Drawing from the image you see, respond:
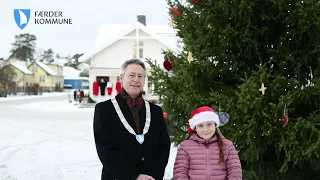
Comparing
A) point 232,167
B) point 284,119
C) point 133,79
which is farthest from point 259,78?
point 133,79

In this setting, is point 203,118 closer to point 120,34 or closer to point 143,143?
point 143,143

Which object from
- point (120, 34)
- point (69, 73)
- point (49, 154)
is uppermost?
point (120, 34)

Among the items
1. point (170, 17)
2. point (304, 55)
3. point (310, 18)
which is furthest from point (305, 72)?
point (170, 17)

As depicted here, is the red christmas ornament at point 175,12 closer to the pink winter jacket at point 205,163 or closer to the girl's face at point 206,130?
the girl's face at point 206,130

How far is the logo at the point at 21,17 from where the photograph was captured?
49.1 feet

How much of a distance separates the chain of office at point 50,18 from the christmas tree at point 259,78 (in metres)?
11.2

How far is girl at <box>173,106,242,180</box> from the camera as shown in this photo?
3020mm

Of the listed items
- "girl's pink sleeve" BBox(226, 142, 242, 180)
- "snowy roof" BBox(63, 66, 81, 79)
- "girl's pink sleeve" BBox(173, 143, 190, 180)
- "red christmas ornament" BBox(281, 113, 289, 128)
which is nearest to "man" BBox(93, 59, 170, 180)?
"girl's pink sleeve" BBox(173, 143, 190, 180)

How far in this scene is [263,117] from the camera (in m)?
4.09


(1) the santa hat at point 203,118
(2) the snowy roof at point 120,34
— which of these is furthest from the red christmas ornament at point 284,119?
(2) the snowy roof at point 120,34

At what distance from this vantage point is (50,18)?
15.7 m

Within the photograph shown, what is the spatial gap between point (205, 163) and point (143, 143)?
0.52 metres

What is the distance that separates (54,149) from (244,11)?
680cm

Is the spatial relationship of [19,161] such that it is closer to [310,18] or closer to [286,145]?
[286,145]
